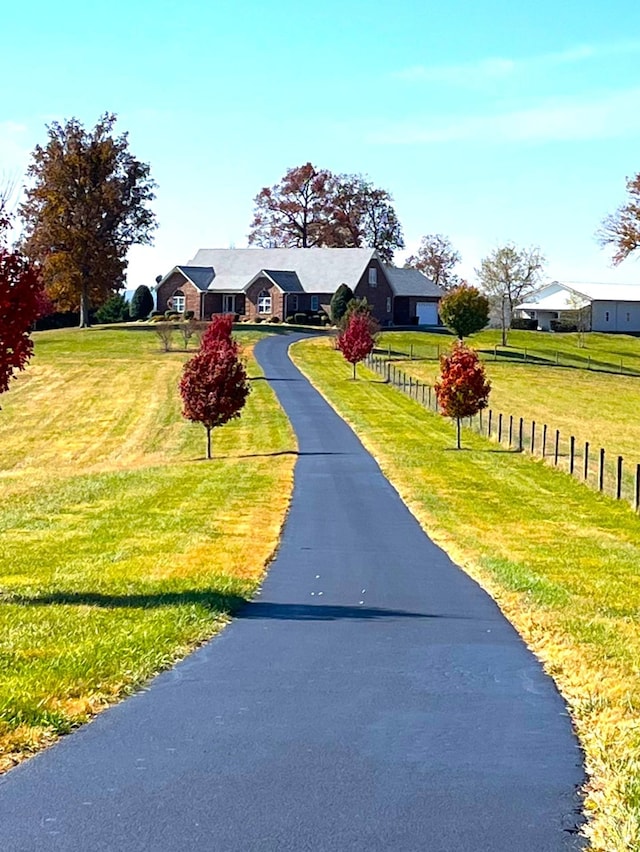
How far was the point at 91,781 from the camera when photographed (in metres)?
6.54

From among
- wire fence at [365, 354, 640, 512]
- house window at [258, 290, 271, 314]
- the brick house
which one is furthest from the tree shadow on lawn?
house window at [258, 290, 271, 314]

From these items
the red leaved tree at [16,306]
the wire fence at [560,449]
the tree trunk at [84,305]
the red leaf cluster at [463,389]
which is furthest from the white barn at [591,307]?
the red leaved tree at [16,306]

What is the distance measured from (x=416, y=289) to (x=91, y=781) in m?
106

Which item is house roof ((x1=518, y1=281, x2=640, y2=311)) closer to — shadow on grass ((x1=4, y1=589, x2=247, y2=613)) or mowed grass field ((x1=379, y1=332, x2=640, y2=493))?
mowed grass field ((x1=379, y1=332, x2=640, y2=493))

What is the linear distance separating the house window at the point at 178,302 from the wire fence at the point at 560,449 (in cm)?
4273

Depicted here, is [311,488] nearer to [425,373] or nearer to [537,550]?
[537,550]

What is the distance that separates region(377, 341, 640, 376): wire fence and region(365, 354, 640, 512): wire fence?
18378 mm

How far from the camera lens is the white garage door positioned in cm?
11162

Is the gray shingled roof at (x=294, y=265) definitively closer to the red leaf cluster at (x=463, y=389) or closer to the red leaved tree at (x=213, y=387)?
the red leaf cluster at (x=463, y=389)

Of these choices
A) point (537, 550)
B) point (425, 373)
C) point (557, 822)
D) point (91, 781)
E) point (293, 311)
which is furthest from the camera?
point (293, 311)

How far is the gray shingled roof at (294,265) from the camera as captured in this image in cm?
10556

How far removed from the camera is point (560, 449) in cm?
4131

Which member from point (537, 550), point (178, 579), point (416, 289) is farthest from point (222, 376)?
point (416, 289)

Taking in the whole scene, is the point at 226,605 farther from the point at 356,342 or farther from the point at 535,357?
the point at 535,357
